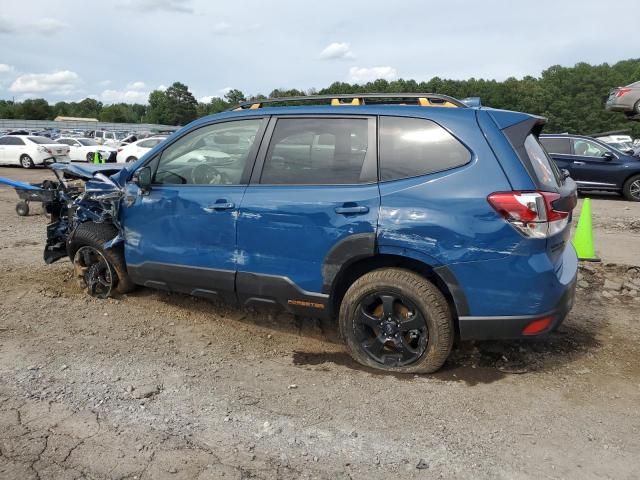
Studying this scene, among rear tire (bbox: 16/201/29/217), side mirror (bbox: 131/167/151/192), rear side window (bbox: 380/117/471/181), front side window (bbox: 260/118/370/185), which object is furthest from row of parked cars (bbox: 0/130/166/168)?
rear side window (bbox: 380/117/471/181)

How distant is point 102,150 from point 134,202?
2195cm

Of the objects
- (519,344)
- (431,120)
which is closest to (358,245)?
(431,120)

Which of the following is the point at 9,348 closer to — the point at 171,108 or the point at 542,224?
the point at 542,224

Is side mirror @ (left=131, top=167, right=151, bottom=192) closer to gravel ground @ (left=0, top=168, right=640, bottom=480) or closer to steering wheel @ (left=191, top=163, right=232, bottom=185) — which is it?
steering wheel @ (left=191, top=163, right=232, bottom=185)

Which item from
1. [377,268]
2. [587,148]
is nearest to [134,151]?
[587,148]

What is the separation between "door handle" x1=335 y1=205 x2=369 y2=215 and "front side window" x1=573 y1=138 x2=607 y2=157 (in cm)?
1191

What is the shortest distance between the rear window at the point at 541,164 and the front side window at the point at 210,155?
194 cm

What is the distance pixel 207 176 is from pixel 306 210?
42.5 inches

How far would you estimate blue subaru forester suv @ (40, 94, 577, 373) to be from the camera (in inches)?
124

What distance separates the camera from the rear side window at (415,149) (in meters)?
3.31

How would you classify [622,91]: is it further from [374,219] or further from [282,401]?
[282,401]

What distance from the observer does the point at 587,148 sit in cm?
1334

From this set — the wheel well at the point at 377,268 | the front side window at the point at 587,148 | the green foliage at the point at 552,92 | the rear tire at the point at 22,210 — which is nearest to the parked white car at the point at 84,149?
the rear tire at the point at 22,210

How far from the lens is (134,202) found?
14.6ft
